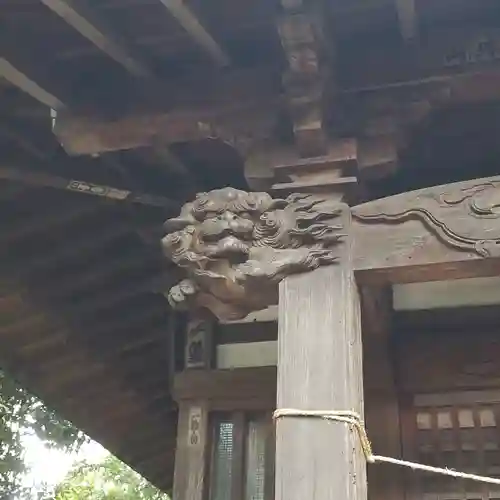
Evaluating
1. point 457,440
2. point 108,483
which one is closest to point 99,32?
point 457,440

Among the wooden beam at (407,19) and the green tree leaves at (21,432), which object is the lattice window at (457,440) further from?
the green tree leaves at (21,432)

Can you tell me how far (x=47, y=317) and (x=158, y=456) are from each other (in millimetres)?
2497

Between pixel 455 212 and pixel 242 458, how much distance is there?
1.67 metres

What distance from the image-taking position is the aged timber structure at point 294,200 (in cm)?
235

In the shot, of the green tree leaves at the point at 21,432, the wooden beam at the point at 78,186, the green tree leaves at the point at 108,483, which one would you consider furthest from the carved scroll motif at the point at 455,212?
the green tree leaves at the point at 108,483

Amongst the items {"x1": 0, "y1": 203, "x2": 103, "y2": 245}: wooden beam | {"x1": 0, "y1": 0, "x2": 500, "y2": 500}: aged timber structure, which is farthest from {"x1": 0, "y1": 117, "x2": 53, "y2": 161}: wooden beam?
{"x1": 0, "y1": 203, "x2": 103, "y2": 245}: wooden beam

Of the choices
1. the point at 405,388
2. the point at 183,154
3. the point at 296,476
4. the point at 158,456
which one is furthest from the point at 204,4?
the point at 158,456

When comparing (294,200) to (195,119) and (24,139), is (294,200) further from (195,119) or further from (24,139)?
(24,139)

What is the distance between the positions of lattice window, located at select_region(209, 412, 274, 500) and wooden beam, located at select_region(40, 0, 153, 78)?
1712 mm

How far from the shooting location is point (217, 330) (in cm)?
404

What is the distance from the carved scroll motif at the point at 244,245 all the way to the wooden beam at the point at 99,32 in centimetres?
54

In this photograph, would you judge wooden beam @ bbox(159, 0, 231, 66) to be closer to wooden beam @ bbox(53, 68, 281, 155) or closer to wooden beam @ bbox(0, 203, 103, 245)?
wooden beam @ bbox(53, 68, 281, 155)

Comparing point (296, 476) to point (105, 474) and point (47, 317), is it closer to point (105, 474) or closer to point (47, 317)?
point (47, 317)

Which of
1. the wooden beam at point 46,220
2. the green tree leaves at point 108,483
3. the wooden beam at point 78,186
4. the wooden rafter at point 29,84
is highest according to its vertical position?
the green tree leaves at point 108,483
